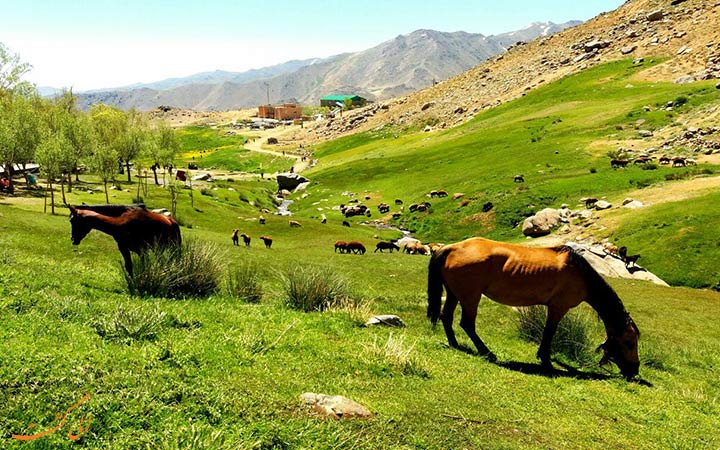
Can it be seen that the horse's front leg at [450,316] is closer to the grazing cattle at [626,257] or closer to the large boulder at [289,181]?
the grazing cattle at [626,257]

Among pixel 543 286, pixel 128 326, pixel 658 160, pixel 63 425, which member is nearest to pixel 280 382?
pixel 63 425

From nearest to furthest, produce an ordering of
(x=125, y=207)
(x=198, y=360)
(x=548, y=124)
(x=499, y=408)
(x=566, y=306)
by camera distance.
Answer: (x=198, y=360) < (x=499, y=408) < (x=566, y=306) < (x=125, y=207) < (x=548, y=124)

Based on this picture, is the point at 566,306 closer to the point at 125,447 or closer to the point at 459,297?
the point at 459,297

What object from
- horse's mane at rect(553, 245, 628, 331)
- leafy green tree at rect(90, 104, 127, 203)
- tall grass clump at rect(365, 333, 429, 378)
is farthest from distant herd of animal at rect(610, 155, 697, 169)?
leafy green tree at rect(90, 104, 127, 203)

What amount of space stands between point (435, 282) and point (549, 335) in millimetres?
3683

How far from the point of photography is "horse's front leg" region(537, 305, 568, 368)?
1317 centimetres

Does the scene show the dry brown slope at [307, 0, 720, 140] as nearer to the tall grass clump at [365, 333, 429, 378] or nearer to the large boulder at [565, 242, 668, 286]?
the large boulder at [565, 242, 668, 286]

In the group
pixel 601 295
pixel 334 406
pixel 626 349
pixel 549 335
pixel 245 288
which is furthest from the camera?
pixel 245 288

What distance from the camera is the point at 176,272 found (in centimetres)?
1461

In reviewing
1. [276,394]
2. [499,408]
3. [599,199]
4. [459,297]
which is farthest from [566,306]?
[599,199]

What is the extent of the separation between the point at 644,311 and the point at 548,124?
72.6 m

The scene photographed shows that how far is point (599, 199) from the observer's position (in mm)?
51250

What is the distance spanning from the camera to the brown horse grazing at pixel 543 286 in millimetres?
13289

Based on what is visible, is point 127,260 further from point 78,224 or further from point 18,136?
point 18,136
